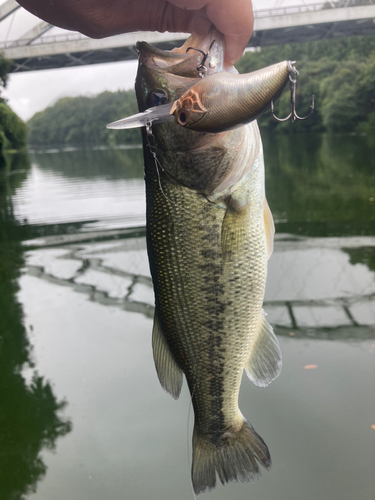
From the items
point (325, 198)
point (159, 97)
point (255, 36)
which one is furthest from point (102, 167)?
point (159, 97)

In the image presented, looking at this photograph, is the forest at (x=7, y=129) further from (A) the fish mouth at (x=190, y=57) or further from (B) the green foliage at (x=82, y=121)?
(A) the fish mouth at (x=190, y=57)

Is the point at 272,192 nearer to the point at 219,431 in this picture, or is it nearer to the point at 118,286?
the point at 118,286

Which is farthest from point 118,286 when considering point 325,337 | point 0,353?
point 325,337

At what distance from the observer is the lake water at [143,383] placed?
3.08 m

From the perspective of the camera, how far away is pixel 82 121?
9169cm

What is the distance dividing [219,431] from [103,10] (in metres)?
1.90

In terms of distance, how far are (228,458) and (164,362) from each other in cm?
51

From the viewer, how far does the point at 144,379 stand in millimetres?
4086

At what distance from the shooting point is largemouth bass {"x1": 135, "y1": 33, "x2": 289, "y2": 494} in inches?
60.6

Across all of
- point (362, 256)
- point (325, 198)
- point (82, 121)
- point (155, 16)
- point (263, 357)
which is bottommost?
point (362, 256)

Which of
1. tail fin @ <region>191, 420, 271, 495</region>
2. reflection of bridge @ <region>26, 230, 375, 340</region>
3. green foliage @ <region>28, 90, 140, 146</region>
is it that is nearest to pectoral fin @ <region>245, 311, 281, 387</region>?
tail fin @ <region>191, 420, 271, 495</region>

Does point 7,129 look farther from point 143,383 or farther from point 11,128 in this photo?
point 143,383

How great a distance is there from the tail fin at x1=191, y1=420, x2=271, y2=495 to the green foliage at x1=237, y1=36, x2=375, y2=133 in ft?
128

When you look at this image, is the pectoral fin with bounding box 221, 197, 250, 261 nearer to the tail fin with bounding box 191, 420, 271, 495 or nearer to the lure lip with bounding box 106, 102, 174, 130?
the lure lip with bounding box 106, 102, 174, 130
